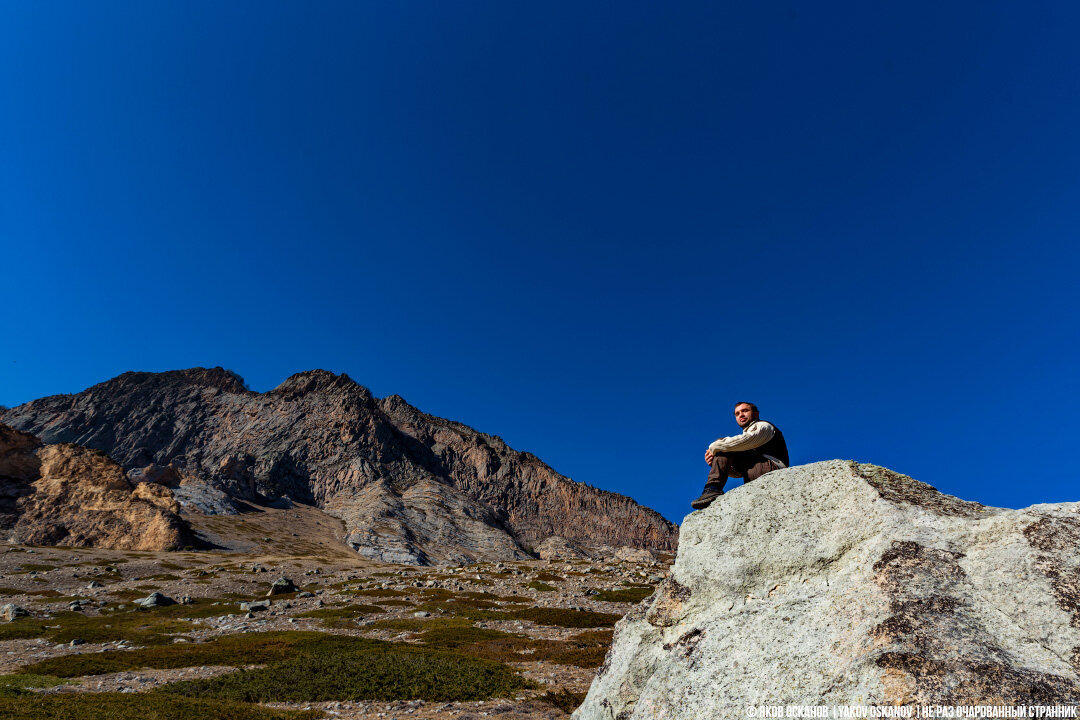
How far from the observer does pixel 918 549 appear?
261 inches

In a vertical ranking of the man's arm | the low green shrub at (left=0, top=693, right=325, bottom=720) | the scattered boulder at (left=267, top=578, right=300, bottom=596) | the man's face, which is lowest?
the scattered boulder at (left=267, top=578, right=300, bottom=596)

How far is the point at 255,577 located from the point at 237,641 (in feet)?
135

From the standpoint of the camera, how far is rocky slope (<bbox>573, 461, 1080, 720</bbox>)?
529 centimetres

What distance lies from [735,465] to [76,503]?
130161 mm

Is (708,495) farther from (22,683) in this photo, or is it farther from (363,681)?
(22,683)

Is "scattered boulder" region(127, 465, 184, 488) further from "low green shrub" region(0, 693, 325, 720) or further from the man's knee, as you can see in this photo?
the man's knee

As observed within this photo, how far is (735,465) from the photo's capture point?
10078 millimetres

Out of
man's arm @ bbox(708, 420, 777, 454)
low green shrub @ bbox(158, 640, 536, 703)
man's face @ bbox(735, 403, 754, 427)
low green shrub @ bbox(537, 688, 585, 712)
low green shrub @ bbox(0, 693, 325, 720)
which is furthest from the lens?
low green shrub @ bbox(158, 640, 536, 703)

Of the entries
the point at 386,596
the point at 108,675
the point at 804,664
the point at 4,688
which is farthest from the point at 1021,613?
the point at 386,596

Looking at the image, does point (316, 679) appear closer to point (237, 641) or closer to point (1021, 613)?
point (237, 641)

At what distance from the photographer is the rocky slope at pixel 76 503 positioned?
297ft

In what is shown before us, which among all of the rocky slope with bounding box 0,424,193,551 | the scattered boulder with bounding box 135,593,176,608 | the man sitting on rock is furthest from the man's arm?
the rocky slope with bounding box 0,424,193,551

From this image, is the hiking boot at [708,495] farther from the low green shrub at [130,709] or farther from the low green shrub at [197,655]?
the low green shrub at [197,655]

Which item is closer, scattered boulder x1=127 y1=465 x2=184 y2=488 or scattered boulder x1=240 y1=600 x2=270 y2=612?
scattered boulder x1=240 y1=600 x2=270 y2=612
